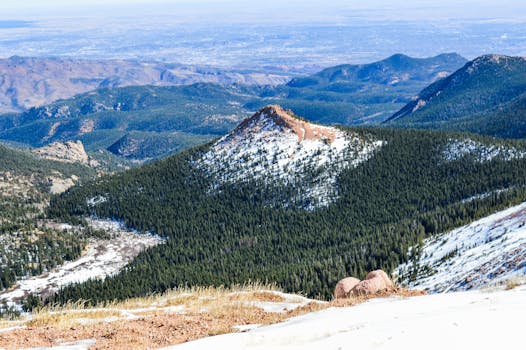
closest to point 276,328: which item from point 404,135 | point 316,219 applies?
point 316,219

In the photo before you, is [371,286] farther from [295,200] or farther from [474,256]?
[295,200]

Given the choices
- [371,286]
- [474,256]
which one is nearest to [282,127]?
[474,256]

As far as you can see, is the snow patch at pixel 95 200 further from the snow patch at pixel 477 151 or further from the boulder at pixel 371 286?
the boulder at pixel 371 286

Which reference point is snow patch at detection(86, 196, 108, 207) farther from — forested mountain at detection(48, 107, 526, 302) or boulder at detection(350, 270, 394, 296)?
boulder at detection(350, 270, 394, 296)

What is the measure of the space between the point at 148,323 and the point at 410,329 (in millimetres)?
13193

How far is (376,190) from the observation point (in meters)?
131

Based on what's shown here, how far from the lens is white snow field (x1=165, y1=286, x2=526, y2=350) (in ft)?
47.4

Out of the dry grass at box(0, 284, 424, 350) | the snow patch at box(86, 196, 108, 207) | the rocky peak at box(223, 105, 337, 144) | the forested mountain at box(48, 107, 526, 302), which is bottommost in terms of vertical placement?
the snow patch at box(86, 196, 108, 207)

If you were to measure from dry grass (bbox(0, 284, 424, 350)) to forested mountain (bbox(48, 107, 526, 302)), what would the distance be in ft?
124

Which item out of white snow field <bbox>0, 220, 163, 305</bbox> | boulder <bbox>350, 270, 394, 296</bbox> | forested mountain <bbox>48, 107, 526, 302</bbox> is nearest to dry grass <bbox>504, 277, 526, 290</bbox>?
boulder <bbox>350, 270, 394, 296</bbox>

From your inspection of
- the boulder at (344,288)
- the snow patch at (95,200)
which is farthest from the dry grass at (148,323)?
the snow patch at (95,200)

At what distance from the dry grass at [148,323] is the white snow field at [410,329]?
2.81m

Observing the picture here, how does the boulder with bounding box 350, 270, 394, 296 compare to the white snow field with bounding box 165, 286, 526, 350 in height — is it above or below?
below

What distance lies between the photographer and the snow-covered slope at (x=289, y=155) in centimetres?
14125
